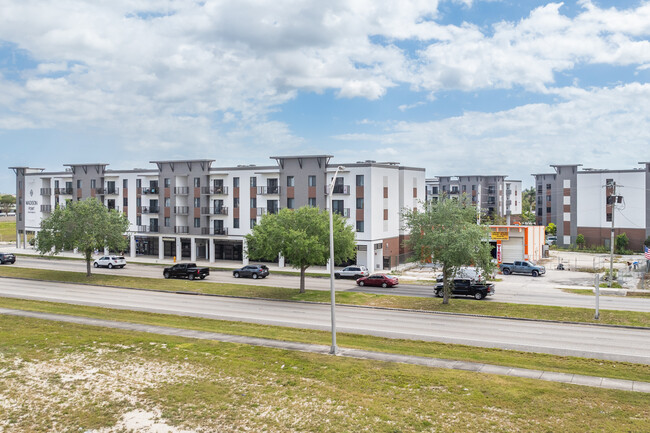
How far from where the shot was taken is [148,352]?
2527 centimetres

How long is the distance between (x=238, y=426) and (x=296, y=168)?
5170 centimetres

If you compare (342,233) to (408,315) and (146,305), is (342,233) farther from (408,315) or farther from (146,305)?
(146,305)

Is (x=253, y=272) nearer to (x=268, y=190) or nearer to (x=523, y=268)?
(x=268, y=190)

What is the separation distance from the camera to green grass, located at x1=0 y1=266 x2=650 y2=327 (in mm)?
35219

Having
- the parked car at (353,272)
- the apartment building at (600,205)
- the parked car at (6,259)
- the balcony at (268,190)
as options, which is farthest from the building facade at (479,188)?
the parked car at (6,259)

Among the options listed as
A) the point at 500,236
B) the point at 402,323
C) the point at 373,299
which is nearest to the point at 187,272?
the point at 373,299

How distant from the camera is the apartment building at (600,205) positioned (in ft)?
267

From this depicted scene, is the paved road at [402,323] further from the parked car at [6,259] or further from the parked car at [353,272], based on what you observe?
the parked car at [6,259]

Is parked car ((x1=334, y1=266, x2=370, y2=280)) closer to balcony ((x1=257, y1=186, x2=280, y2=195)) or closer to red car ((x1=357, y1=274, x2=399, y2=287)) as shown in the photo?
red car ((x1=357, y1=274, x2=399, y2=287))

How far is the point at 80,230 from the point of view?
184 ft

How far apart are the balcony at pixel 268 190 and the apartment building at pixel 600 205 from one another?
1890 inches

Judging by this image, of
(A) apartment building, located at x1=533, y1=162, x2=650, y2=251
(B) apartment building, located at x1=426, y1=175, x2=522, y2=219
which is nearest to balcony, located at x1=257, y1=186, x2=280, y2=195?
(A) apartment building, located at x1=533, y1=162, x2=650, y2=251

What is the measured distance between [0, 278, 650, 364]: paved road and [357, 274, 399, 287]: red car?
10.5m

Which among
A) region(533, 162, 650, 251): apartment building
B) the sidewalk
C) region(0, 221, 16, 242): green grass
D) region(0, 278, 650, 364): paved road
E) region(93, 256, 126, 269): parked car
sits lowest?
region(0, 278, 650, 364): paved road
